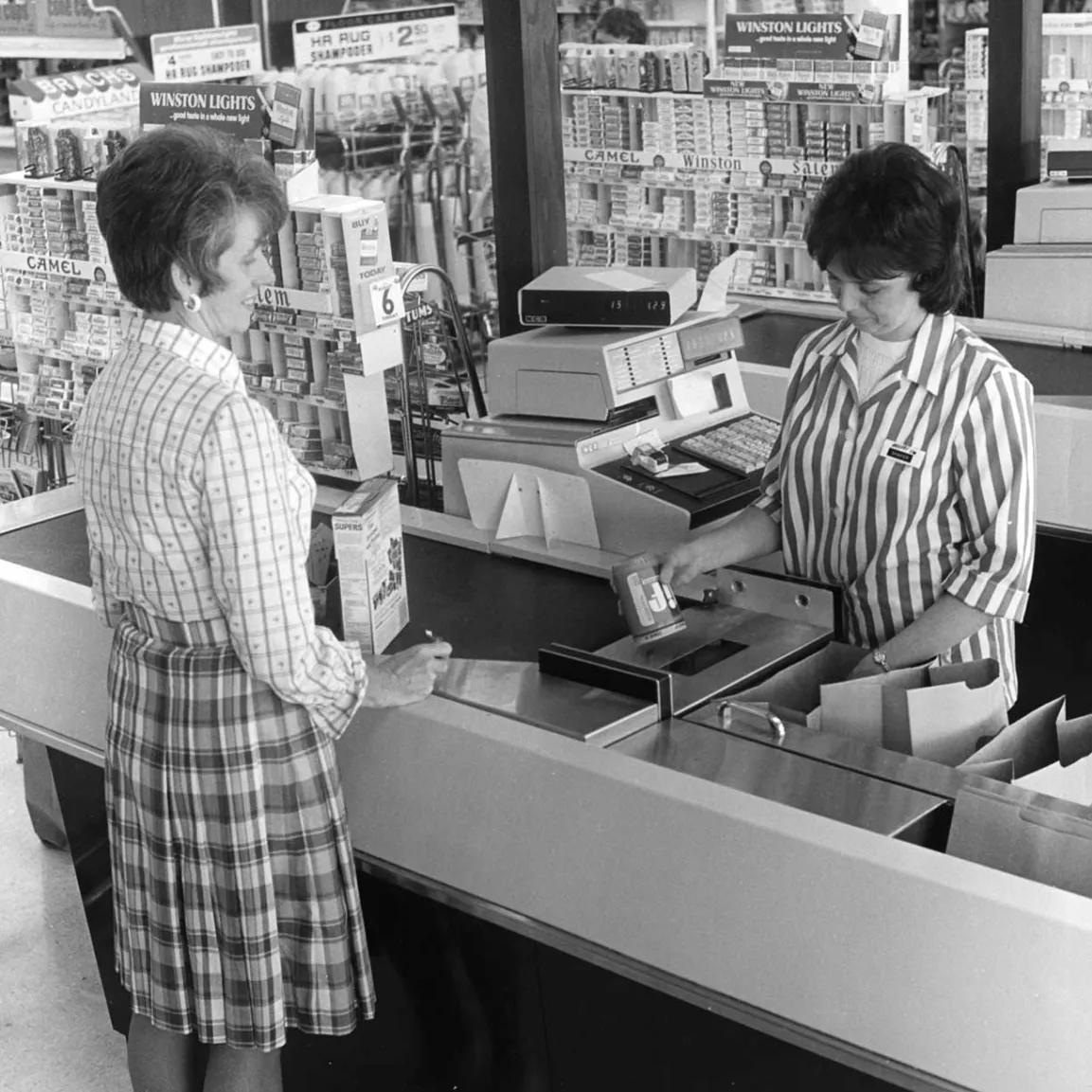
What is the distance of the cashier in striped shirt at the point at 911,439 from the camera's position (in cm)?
260

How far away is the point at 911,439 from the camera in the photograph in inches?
107

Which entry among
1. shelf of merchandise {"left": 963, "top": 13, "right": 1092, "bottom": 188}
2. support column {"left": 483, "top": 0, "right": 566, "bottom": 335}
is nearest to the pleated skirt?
support column {"left": 483, "top": 0, "right": 566, "bottom": 335}

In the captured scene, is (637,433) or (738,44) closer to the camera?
(637,433)

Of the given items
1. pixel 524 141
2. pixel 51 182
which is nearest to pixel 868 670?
pixel 524 141

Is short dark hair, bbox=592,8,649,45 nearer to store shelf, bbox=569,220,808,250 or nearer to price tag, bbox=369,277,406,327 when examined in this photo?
store shelf, bbox=569,220,808,250

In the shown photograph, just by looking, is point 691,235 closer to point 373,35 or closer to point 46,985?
point 373,35

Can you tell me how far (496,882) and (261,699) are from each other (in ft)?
1.51

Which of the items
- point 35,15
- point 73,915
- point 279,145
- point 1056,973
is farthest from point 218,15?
point 1056,973

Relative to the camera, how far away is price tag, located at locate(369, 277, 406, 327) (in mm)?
6273

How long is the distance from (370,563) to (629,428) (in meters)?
1.00

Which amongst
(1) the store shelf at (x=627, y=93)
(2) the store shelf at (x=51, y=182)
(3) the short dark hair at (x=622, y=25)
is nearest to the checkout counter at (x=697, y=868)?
(2) the store shelf at (x=51, y=182)

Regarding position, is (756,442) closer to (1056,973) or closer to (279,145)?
(1056,973)

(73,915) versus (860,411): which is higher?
(860,411)

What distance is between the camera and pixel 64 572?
3.39 meters
